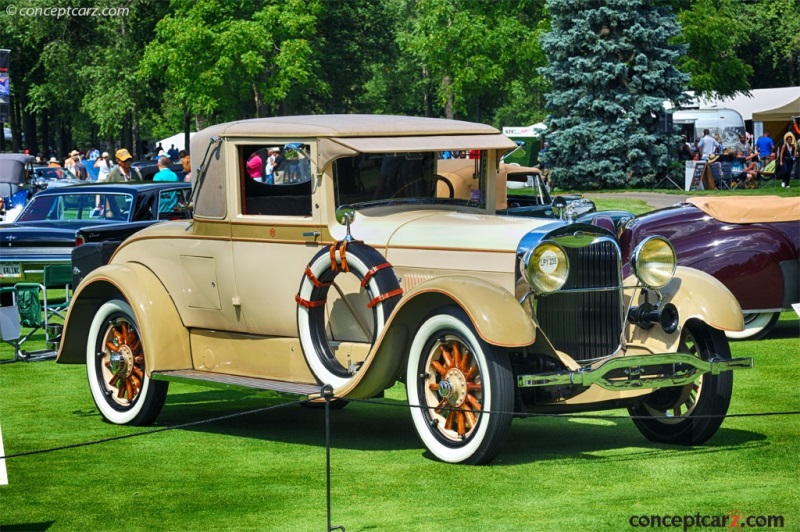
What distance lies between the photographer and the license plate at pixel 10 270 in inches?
588

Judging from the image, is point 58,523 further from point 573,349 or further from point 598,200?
point 598,200

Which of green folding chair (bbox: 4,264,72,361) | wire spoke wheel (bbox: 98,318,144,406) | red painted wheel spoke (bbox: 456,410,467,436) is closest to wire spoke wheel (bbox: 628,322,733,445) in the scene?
red painted wheel spoke (bbox: 456,410,467,436)

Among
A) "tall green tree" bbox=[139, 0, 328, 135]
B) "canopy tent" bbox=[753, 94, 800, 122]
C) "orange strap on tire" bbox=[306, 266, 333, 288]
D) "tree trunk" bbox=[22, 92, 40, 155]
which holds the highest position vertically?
"tall green tree" bbox=[139, 0, 328, 135]

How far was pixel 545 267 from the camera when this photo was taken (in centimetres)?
696

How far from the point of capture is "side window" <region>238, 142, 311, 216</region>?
803cm

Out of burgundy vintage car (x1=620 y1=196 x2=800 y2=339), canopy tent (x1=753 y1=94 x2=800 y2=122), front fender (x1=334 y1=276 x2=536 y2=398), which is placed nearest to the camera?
front fender (x1=334 y1=276 x2=536 y2=398)

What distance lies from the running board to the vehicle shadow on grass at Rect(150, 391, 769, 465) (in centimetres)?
41

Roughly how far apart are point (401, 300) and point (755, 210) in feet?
18.3

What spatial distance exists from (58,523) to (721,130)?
31887 millimetres

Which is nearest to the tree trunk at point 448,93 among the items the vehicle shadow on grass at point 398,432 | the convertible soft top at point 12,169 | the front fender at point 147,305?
the convertible soft top at point 12,169

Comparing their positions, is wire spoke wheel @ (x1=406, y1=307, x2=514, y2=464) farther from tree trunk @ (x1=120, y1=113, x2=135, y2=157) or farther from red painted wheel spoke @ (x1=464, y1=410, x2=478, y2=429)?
tree trunk @ (x1=120, y1=113, x2=135, y2=157)

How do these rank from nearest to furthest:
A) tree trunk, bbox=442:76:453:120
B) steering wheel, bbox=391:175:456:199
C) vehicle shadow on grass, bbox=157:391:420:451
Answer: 1. vehicle shadow on grass, bbox=157:391:420:451
2. steering wheel, bbox=391:175:456:199
3. tree trunk, bbox=442:76:453:120

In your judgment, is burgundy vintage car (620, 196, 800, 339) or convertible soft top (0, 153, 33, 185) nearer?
burgundy vintage car (620, 196, 800, 339)

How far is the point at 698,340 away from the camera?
7.57 meters
